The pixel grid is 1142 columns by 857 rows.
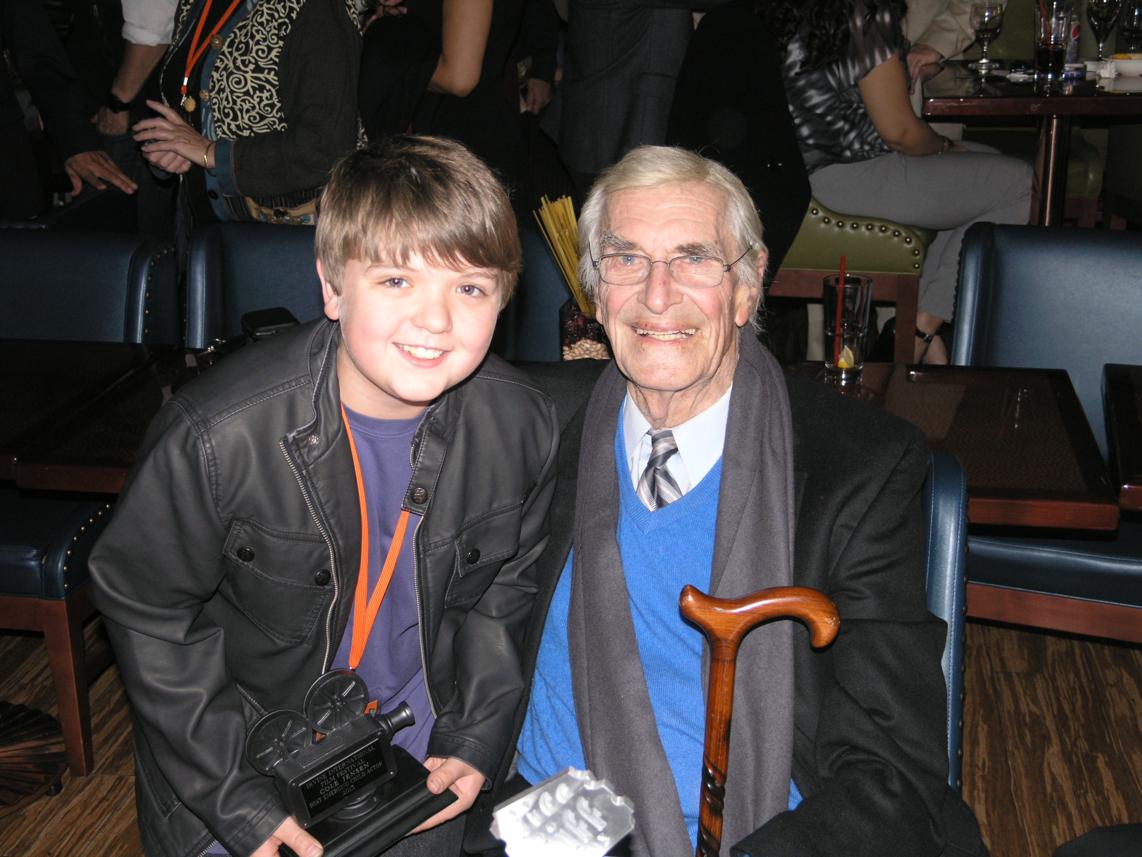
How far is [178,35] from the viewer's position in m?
2.89

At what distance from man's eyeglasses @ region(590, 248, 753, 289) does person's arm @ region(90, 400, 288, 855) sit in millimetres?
639

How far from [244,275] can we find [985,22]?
11.1 feet

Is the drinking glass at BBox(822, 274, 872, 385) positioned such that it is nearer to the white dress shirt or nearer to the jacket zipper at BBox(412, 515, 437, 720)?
the white dress shirt

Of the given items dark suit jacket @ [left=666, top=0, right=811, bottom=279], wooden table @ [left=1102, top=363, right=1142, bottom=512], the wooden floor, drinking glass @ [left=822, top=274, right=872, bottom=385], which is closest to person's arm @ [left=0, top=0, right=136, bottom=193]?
the wooden floor

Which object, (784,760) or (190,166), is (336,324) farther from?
(190,166)

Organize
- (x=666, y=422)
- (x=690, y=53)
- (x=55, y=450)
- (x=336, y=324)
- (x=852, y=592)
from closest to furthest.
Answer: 1. (x=852, y=592)
2. (x=336, y=324)
3. (x=666, y=422)
4. (x=55, y=450)
5. (x=690, y=53)

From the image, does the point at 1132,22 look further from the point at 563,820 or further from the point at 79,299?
the point at 563,820

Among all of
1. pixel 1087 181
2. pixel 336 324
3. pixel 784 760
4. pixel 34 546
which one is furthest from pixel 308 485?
pixel 1087 181

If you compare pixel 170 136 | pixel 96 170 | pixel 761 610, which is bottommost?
pixel 761 610

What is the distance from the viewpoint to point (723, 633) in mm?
1331

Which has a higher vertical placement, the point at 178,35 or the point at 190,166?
the point at 178,35

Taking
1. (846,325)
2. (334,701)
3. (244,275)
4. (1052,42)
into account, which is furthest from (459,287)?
(1052,42)

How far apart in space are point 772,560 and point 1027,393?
103 centimetres

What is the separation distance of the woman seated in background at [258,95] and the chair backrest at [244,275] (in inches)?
7.6
